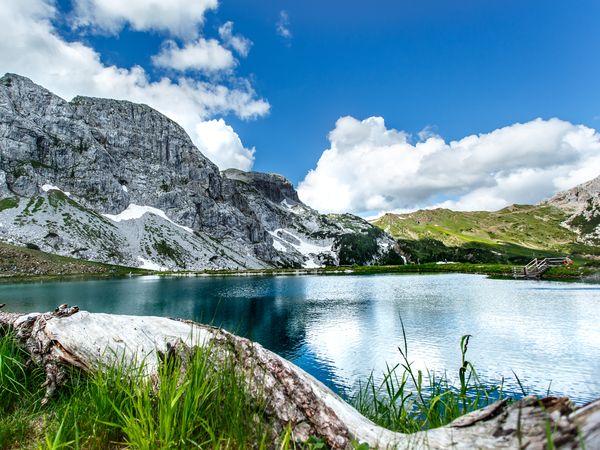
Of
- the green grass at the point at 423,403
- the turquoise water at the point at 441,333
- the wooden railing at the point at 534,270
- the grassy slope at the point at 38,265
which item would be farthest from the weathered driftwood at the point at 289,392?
the grassy slope at the point at 38,265

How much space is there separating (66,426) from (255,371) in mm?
2083

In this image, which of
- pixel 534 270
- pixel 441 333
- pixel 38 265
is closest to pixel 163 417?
pixel 441 333

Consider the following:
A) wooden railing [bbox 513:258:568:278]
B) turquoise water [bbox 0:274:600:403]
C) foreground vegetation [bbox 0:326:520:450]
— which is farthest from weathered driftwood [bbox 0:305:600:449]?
wooden railing [bbox 513:258:568:278]

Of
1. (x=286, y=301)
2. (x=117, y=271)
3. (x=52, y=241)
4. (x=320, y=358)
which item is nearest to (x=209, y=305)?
(x=286, y=301)

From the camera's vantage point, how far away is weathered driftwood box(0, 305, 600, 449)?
2.52 m

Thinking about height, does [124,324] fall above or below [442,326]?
above

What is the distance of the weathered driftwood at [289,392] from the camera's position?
252 cm

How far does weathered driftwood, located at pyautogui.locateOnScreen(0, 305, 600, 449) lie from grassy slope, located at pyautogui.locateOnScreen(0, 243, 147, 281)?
14018cm

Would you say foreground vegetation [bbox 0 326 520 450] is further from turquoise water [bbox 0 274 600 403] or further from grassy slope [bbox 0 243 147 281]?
grassy slope [bbox 0 243 147 281]

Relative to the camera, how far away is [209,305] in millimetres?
49062

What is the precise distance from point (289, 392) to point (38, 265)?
541 ft

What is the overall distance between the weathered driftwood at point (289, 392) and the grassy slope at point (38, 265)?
140176mm

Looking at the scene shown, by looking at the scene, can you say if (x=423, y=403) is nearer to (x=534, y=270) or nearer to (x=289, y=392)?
(x=289, y=392)

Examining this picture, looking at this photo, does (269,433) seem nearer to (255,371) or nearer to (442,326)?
(255,371)
